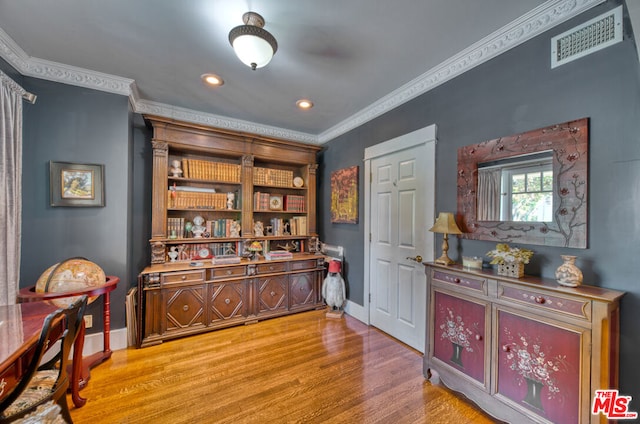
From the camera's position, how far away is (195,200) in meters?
3.20

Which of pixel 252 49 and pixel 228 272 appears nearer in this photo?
pixel 252 49

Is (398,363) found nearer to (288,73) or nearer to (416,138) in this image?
(416,138)

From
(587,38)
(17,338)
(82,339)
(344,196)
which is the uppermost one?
(587,38)

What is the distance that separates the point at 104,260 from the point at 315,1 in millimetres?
2926

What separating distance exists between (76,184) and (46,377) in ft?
5.67

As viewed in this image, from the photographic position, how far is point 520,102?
70.2 inches

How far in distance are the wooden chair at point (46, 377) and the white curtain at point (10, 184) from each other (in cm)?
85

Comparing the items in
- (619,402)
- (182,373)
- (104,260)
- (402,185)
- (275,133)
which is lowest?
(182,373)

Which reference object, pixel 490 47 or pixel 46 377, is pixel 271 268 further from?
pixel 490 47

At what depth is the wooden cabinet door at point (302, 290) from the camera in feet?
11.2

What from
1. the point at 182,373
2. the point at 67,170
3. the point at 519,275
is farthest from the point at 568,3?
the point at 67,170

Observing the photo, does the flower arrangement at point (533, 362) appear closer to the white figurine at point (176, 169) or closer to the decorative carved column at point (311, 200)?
the decorative carved column at point (311, 200)

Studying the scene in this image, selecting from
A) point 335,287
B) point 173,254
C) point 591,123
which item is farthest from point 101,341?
point 591,123

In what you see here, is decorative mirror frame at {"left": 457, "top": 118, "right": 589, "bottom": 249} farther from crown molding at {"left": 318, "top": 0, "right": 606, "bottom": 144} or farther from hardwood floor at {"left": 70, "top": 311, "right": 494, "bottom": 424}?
hardwood floor at {"left": 70, "top": 311, "right": 494, "bottom": 424}
